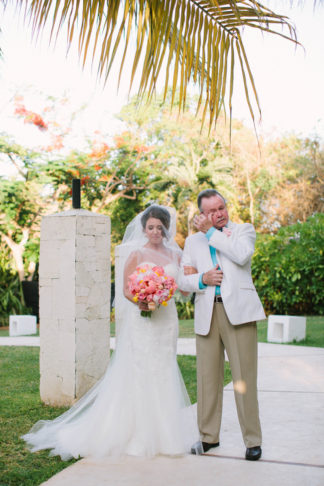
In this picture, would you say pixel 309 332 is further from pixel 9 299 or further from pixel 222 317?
pixel 9 299

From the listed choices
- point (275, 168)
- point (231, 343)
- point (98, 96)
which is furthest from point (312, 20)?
point (275, 168)

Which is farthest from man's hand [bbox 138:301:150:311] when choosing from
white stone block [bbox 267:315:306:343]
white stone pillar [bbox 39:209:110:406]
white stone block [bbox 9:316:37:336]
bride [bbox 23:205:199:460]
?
white stone block [bbox 9:316:37:336]

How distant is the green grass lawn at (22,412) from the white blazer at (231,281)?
4.97 ft

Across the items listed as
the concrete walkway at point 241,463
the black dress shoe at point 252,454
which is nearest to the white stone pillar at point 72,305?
the concrete walkway at point 241,463

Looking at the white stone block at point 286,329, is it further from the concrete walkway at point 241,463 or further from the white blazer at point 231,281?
the white blazer at point 231,281

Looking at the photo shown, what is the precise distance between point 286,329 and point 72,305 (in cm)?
581

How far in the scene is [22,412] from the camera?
213 inches

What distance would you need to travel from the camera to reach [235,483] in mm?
3322

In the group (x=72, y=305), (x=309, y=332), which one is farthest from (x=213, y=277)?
(x=309, y=332)

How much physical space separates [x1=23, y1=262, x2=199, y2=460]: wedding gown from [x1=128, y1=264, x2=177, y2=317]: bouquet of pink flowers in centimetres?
24

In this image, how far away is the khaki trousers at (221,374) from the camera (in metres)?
3.88

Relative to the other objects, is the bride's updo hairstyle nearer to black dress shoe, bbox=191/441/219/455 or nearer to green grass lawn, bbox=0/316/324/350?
black dress shoe, bbox=191/441/219/455

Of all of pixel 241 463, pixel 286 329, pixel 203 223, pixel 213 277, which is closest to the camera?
pixel 241 463

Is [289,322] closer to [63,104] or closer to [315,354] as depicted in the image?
[315,354]
